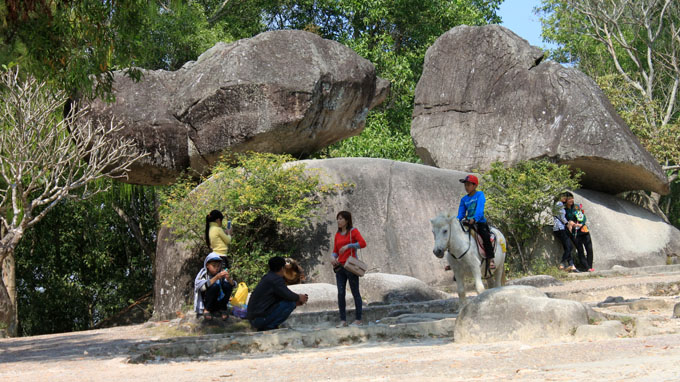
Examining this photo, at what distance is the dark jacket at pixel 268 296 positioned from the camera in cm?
1042

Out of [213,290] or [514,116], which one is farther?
[514,116]

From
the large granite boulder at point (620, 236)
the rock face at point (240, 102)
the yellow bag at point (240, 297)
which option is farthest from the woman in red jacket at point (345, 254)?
the large granite boulder at point (620, 236)

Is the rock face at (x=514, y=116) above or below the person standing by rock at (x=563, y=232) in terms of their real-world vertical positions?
above

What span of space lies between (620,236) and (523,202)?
3263 millimetres

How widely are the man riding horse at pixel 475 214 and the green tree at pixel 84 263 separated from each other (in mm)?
15544

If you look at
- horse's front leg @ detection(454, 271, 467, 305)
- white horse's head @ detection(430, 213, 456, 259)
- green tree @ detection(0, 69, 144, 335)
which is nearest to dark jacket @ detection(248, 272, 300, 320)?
white horse's head @ detection(430, 213, 456, 259)

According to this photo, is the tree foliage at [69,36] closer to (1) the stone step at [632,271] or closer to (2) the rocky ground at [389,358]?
(2) the rocky ground at [389,358]

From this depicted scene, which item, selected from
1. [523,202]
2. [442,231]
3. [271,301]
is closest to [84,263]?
[523,202]

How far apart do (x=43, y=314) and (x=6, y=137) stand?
10416mm

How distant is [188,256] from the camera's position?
657 inches

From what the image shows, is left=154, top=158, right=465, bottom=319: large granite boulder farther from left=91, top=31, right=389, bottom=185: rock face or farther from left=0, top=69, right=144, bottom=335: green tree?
left=0, top=69, right=144, bottom=335: green tree

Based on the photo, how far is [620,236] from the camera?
1980 cm

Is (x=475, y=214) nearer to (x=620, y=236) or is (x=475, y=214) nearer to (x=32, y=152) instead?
(x=620, y=236)

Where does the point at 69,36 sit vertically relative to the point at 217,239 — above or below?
above
